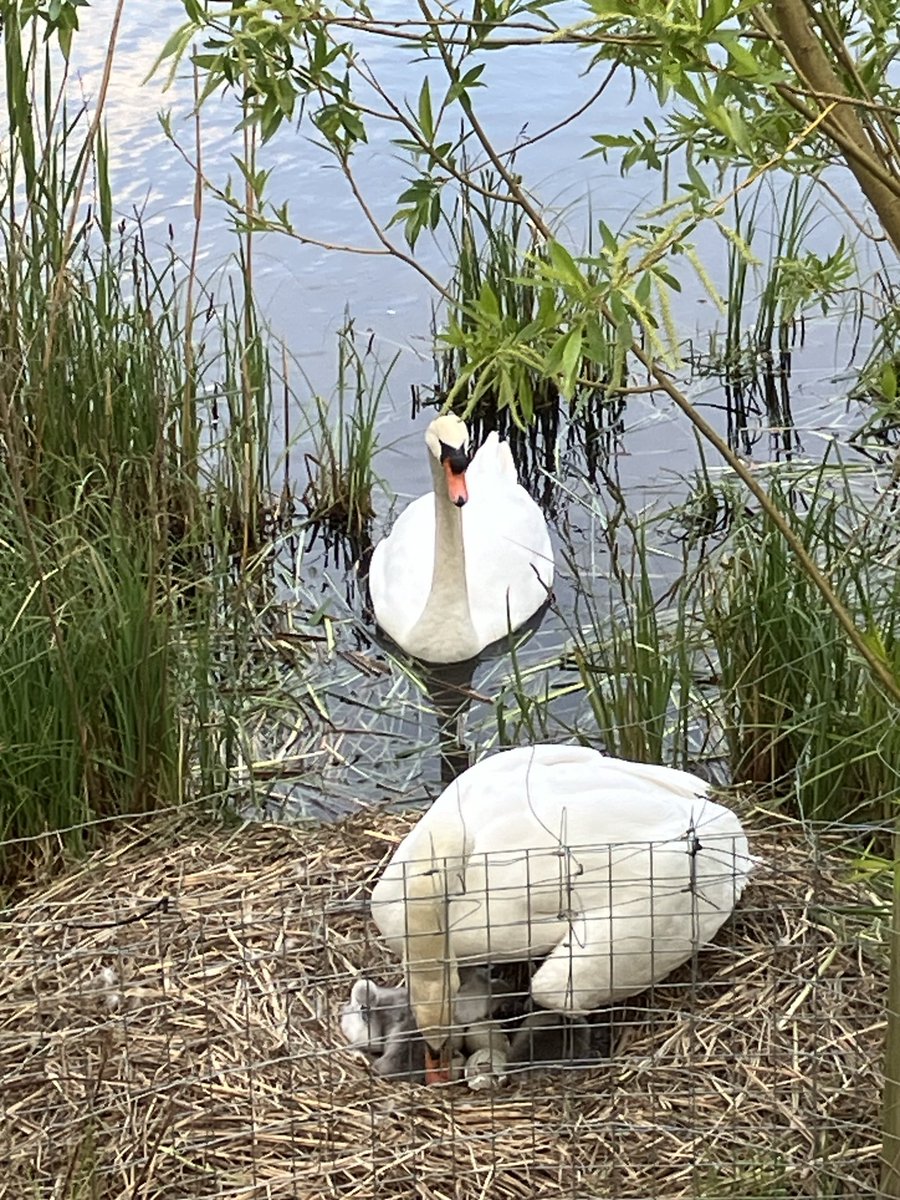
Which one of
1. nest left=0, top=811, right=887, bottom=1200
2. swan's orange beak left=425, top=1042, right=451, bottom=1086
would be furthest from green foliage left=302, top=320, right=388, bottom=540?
swan's orange beak left=425, top=1042, right=451, bottom=1086

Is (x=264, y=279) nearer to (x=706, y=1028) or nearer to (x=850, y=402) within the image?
(x=850, y=402)

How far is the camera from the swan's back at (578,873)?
3.17m

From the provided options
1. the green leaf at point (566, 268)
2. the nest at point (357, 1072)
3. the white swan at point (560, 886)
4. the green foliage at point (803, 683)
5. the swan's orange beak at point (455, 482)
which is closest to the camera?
the green leaf at point (566, 268)

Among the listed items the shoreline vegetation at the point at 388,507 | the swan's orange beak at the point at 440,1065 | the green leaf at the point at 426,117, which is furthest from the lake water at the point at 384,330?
the green leaf at the point at 426,117

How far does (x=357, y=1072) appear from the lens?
10.7 feet

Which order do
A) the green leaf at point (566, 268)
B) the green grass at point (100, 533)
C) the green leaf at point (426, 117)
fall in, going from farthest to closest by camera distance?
the green grass at point (100, 533) < the green leaf at point (426, 117) < the green leaf at point (566, 268)

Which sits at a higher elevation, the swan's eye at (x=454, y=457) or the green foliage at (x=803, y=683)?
the swan's eye at (x=454, y=457)

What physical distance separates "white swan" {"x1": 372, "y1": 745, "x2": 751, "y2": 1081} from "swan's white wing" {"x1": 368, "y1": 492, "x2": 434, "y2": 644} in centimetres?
223

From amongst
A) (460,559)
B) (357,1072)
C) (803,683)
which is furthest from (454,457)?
(357,1072)

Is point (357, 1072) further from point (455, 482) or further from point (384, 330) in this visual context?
point (384, 330)

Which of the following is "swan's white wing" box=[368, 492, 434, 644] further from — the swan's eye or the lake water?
the swan's eye

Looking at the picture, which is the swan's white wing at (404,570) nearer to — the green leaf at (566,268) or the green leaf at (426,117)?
the green leaf at (426,117)

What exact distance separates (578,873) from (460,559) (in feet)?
8.45

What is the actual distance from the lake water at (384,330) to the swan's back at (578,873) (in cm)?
127
